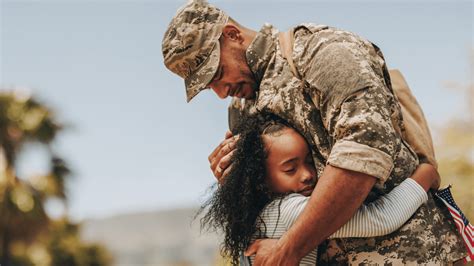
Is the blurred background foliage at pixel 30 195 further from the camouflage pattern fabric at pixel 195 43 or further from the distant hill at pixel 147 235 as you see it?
the distant hill at pixel 147 235

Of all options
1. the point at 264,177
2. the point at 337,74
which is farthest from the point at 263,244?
the point at 337,74

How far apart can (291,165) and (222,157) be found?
34cm

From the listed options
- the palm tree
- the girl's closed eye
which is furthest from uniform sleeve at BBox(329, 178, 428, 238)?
the palm tree

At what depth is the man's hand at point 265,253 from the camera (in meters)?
2.61

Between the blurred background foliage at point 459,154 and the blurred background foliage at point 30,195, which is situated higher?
the blurred background foliage at point 30,195

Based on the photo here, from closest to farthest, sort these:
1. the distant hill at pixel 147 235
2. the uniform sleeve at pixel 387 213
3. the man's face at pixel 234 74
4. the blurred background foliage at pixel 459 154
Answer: the uniform sleeve at pixel 387 213, the man's face at pixel 234 74, the blurred background foliage at pixel 459 154, the distant hill at pixel 147 235

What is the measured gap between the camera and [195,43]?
A: 3105 mm

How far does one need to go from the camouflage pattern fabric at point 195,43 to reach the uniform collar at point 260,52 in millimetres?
133

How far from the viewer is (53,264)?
77.5 feet

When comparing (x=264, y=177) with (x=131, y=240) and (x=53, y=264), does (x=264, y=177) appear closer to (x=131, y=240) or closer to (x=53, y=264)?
(x=53, y=264)

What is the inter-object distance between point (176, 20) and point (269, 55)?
0.44m

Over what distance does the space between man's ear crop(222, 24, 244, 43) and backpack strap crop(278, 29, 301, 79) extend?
0.56 feet

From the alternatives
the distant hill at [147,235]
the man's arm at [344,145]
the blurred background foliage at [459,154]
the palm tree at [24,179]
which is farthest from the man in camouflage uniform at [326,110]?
the distant hill at [147,235]

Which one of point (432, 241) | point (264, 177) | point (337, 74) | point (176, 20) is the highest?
point (176, 20)
